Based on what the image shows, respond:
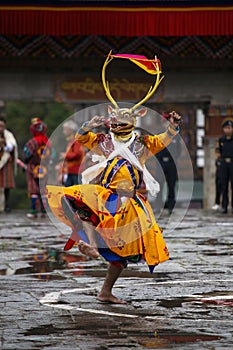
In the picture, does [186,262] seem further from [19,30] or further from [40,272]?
[19,30]

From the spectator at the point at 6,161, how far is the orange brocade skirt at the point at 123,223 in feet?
37.5

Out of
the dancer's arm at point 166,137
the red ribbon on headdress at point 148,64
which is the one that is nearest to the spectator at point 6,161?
the red ribbon on headdress at point 148,64

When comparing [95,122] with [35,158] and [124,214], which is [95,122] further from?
[35,158]

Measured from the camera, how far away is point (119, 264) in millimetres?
9398

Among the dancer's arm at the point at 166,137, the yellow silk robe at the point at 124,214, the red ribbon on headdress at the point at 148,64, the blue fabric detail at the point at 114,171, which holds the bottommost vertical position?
the yellow silk robe at the point at 124,214

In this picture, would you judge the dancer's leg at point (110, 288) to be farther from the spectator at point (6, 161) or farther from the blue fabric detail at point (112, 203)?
the spectator at point (6, 161)

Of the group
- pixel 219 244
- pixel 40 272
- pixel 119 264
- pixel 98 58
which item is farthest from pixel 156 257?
pixel 98 58

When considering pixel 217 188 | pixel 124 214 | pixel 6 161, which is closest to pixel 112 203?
pixel 124 214

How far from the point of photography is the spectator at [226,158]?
20.8 metres

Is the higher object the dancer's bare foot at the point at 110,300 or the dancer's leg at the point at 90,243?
the dancer's leg at the point at 90,243

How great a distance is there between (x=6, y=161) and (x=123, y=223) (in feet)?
40.0

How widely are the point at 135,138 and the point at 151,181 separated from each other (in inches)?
16.1

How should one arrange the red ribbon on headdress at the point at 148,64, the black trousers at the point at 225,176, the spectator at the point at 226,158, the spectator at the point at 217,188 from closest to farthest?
the red ribbon on headdress at the point at 148,64 → the spectator at the point at 226,158 → the black trousers at the point at 225,176 → the spectator at the point at 217,188

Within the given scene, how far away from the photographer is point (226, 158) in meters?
21.0
